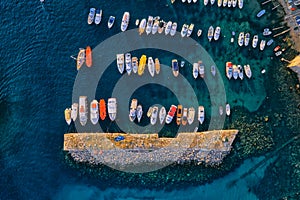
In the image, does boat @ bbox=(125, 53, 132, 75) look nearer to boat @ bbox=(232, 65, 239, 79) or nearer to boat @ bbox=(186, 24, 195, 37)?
boat @ bbox=(186, 24, 195, 37)

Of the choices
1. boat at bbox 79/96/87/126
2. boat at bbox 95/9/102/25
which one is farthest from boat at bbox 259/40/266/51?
boat at bbox 79/96/87/126

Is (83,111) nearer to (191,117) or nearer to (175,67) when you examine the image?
(175,67)

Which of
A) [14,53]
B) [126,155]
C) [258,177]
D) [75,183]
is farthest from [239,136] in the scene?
[14,53]

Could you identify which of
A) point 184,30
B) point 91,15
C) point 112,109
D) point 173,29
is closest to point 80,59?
point 91,15

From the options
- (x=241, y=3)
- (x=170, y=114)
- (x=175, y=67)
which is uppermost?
(x=241, y=3)

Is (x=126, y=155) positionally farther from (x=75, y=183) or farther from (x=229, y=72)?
(x=229, y=72)

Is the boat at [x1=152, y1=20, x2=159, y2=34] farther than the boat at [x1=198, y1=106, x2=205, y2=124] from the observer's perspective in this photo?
Yes

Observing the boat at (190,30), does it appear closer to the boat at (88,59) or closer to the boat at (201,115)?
the boat at (201,115)

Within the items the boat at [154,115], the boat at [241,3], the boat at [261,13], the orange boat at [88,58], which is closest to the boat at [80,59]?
the orange boat at [88,58]
